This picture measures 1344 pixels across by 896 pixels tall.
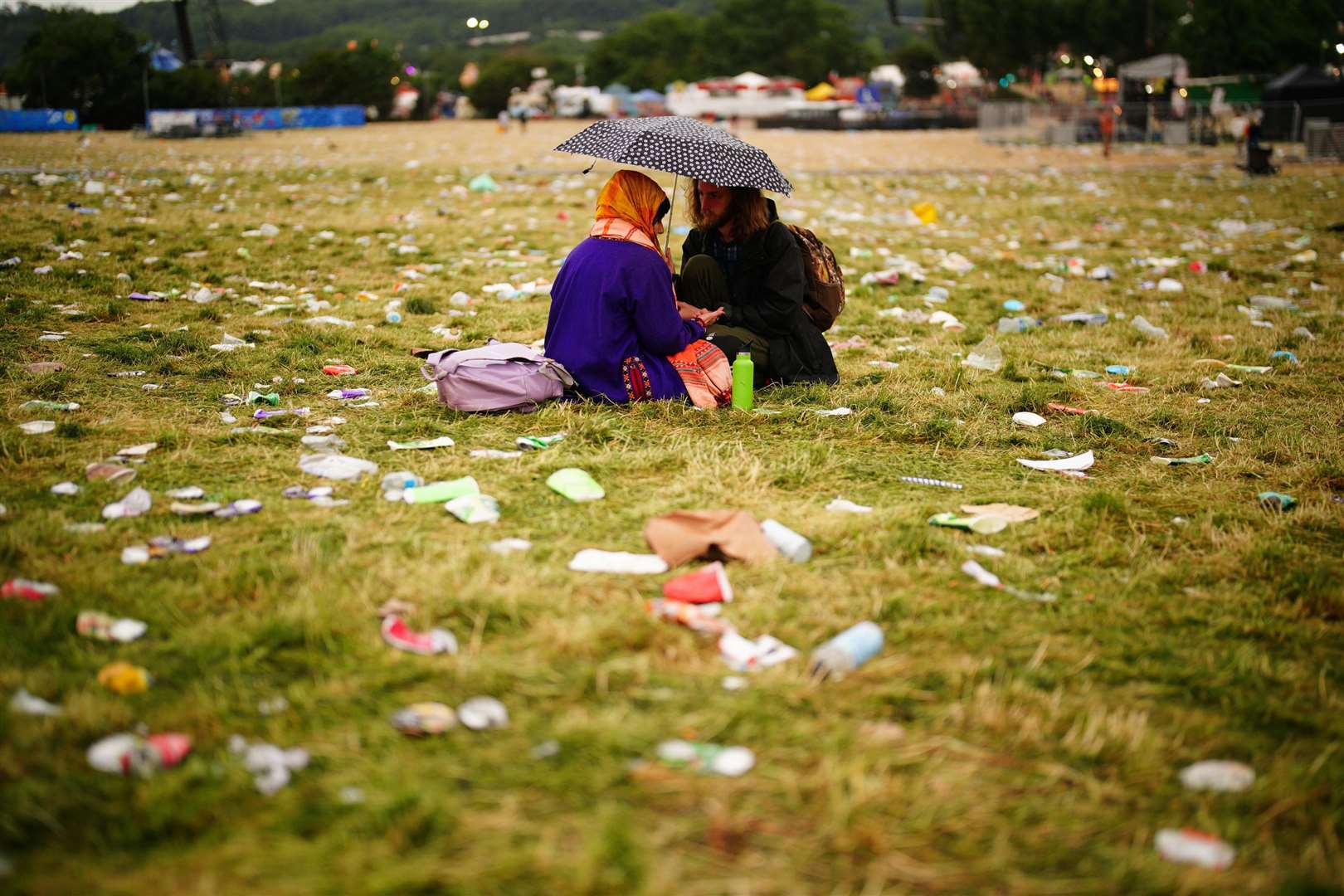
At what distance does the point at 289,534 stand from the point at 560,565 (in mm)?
883

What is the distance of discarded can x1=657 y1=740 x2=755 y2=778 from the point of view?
2090 millimetres

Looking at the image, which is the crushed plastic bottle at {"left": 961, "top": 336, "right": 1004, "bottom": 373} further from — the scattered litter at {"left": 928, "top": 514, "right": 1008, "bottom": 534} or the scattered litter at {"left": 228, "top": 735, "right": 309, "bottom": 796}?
the scattered litter at {"left": 228, "top": 735, "right": 309, "bottom": 796}

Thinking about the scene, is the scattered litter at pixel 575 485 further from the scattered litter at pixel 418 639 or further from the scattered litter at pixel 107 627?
the scattered litter at pixel 107 627

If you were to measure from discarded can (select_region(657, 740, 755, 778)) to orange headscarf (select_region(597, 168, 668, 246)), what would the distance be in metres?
2.94

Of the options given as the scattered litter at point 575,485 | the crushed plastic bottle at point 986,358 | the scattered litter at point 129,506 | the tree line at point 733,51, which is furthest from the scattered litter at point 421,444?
the tree line at point 733,51

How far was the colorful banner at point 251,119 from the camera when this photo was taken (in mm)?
39000

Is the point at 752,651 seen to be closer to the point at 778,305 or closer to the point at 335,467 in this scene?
the point at 335,467

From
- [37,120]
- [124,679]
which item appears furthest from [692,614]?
[37,120]

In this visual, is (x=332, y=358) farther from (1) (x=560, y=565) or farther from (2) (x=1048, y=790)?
(2) (x=1048, y=790)

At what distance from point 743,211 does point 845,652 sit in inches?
119

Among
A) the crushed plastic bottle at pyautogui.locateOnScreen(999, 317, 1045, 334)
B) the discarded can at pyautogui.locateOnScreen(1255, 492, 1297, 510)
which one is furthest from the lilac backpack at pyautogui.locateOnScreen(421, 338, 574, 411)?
the crushed plastic bottle at pyautogui.locateOnScreen(999, 317, 1045, 334)

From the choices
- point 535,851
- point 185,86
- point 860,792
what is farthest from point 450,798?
point 185,86

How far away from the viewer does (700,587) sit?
285 centimetres

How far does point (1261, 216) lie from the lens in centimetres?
1292
